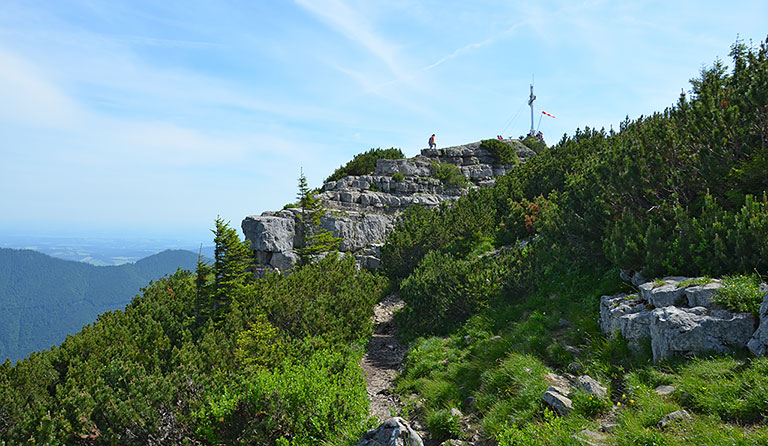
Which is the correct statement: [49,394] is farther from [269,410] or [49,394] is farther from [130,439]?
[269,410]

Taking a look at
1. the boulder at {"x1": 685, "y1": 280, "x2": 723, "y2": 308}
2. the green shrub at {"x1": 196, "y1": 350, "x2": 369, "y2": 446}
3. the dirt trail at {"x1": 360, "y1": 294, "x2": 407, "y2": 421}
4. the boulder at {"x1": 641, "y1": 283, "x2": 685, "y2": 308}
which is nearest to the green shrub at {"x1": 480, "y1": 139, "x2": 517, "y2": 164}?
the dirt trail at {"x1": 360, "y1": 294, "x2": 407, "y2": 421}

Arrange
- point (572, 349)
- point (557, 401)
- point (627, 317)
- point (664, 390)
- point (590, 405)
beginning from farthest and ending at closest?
1. point (572, 349)
2. point (627, 317)
3. point (557, 401)
4. point (590, 405)
5. point (664, 390)

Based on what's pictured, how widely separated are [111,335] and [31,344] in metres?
263

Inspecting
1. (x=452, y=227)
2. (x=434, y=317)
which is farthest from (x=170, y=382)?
(x=452, y=227)

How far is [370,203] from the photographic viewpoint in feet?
97.8

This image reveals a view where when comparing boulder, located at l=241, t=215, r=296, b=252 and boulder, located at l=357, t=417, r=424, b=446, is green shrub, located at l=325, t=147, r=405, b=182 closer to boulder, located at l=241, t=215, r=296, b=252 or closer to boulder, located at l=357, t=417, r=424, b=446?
boulder, located at l=241, t=215, r=296, b=252

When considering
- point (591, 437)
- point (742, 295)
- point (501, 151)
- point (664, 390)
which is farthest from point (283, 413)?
point (501, 151)

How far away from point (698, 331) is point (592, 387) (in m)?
1.86

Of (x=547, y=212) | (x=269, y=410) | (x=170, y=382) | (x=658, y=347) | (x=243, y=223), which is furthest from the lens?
(x=243, y=223)

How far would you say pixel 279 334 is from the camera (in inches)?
517

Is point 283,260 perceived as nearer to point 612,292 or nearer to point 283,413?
point 283,413

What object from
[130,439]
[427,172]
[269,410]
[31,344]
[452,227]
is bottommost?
[31,344]

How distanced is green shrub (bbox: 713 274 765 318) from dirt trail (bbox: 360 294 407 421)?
6.48 m

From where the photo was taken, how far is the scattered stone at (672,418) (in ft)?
15.2
